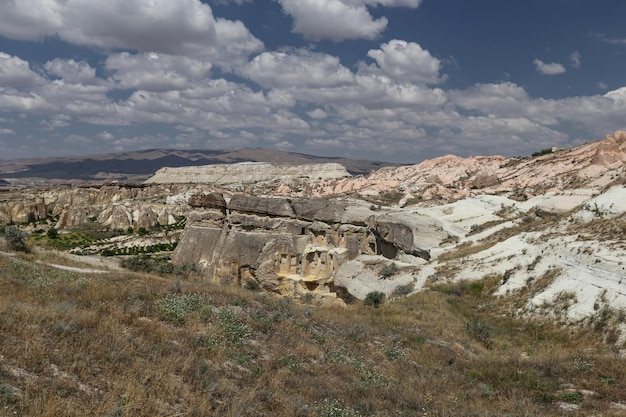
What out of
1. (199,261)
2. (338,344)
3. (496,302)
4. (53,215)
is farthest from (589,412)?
(53,215)

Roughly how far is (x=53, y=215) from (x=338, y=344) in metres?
85.5

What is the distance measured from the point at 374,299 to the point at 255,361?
10192mm

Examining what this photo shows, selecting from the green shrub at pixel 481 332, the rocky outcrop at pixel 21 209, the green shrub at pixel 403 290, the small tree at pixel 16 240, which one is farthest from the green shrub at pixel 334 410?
the rocky outcrop at pixel 21 209

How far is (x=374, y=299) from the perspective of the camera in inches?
667

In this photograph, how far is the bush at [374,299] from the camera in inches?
658

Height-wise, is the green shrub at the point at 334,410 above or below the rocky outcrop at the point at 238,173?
below

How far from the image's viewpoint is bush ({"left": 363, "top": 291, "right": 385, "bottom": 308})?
16.7 metres

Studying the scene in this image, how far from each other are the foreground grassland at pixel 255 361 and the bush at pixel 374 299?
4.28m

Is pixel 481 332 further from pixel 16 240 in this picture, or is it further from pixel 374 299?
pixel 16 240

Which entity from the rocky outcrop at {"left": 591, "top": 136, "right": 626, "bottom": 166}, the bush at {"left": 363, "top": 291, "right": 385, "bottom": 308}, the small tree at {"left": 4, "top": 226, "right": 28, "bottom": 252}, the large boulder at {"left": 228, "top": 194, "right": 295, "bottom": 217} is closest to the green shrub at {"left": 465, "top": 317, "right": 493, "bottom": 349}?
the bush at {"left": 363, "top": 291, "right": 385, "bottom": 308}

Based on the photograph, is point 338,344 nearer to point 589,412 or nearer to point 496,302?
point 589,412

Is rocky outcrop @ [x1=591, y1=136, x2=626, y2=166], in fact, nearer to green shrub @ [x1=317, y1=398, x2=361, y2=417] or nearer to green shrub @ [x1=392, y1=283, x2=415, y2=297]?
green shrub @ [x1=392, y1=283, x2=415, y2=297]

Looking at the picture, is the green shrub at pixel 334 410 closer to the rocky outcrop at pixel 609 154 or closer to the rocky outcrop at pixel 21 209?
the rocky outcrop at pixel 609 154

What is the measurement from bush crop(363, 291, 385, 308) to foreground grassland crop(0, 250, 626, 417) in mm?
4277
